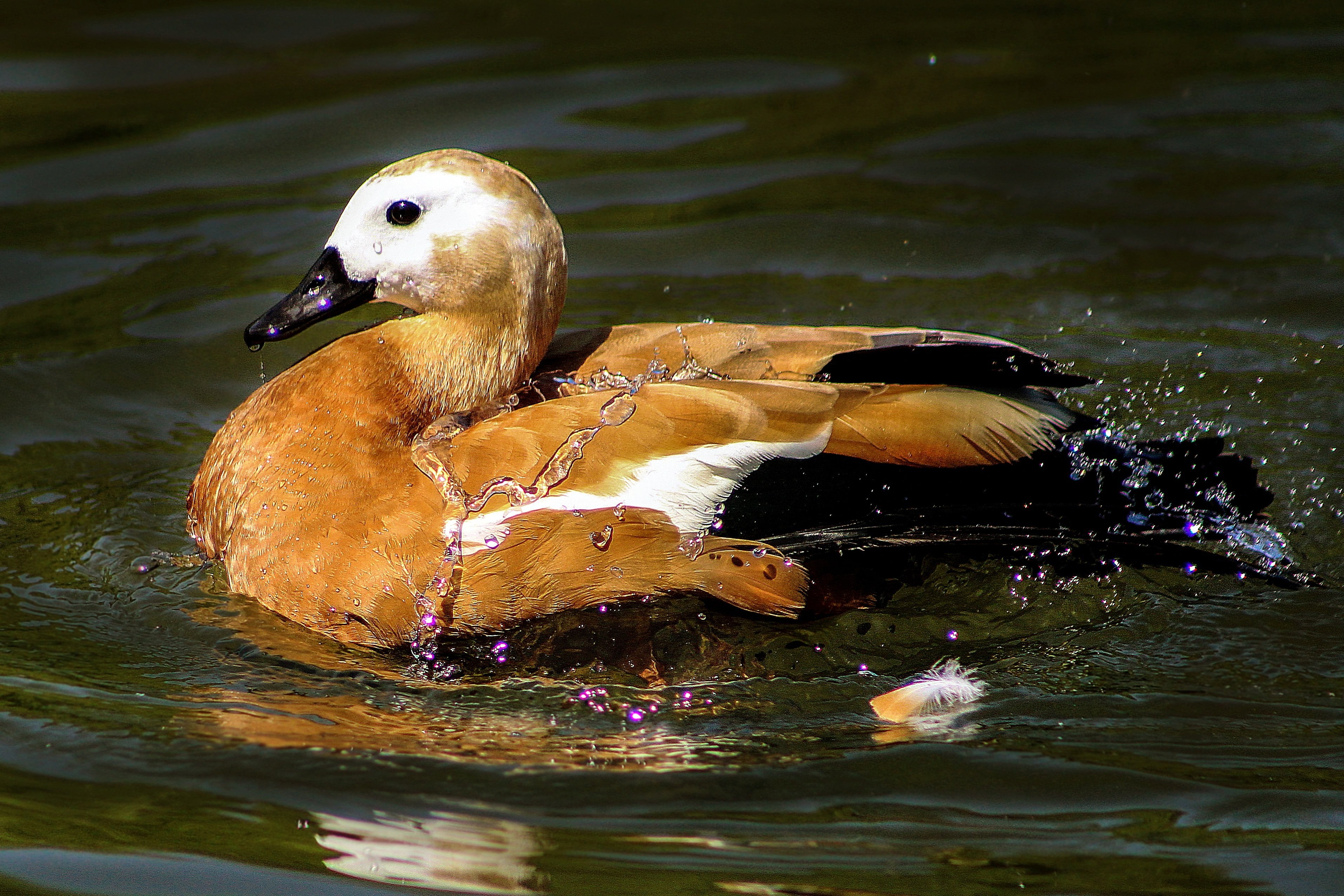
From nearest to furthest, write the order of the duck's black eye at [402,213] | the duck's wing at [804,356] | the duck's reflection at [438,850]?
the duck's reflection at [438,850], the duck's wing at [804,356], the duck's black eye at [402,213]

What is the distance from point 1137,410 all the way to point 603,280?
235 centimetres

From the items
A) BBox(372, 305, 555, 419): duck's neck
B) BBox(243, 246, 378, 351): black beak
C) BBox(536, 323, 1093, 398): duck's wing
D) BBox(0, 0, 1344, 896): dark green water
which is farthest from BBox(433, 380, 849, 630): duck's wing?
BBox(243, 246, 378, 351): black beak

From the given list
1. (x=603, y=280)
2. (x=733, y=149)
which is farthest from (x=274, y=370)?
(x=733, y=149)

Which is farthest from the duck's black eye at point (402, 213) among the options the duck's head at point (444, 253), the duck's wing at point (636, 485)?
the duck's wing at point (636, 485)

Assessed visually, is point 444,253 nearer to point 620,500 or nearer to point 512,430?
point 512,430

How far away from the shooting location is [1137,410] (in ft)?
16.9

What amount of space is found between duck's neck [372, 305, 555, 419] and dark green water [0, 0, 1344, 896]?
726 mm

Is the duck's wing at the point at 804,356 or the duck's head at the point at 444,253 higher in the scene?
the duck's head at the point at 444,253

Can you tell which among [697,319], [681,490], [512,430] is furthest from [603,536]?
[697,319]

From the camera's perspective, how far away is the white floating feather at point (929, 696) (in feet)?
11.3

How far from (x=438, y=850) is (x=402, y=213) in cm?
180

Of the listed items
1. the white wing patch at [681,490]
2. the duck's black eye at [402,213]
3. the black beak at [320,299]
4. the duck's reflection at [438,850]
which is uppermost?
the duck's black eye at [402,213]

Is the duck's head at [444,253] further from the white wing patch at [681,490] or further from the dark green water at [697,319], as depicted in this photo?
the dark green water at [697,319]

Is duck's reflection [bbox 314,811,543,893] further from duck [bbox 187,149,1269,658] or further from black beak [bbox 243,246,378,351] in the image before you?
black beak [bbox 243,246,378,351]
